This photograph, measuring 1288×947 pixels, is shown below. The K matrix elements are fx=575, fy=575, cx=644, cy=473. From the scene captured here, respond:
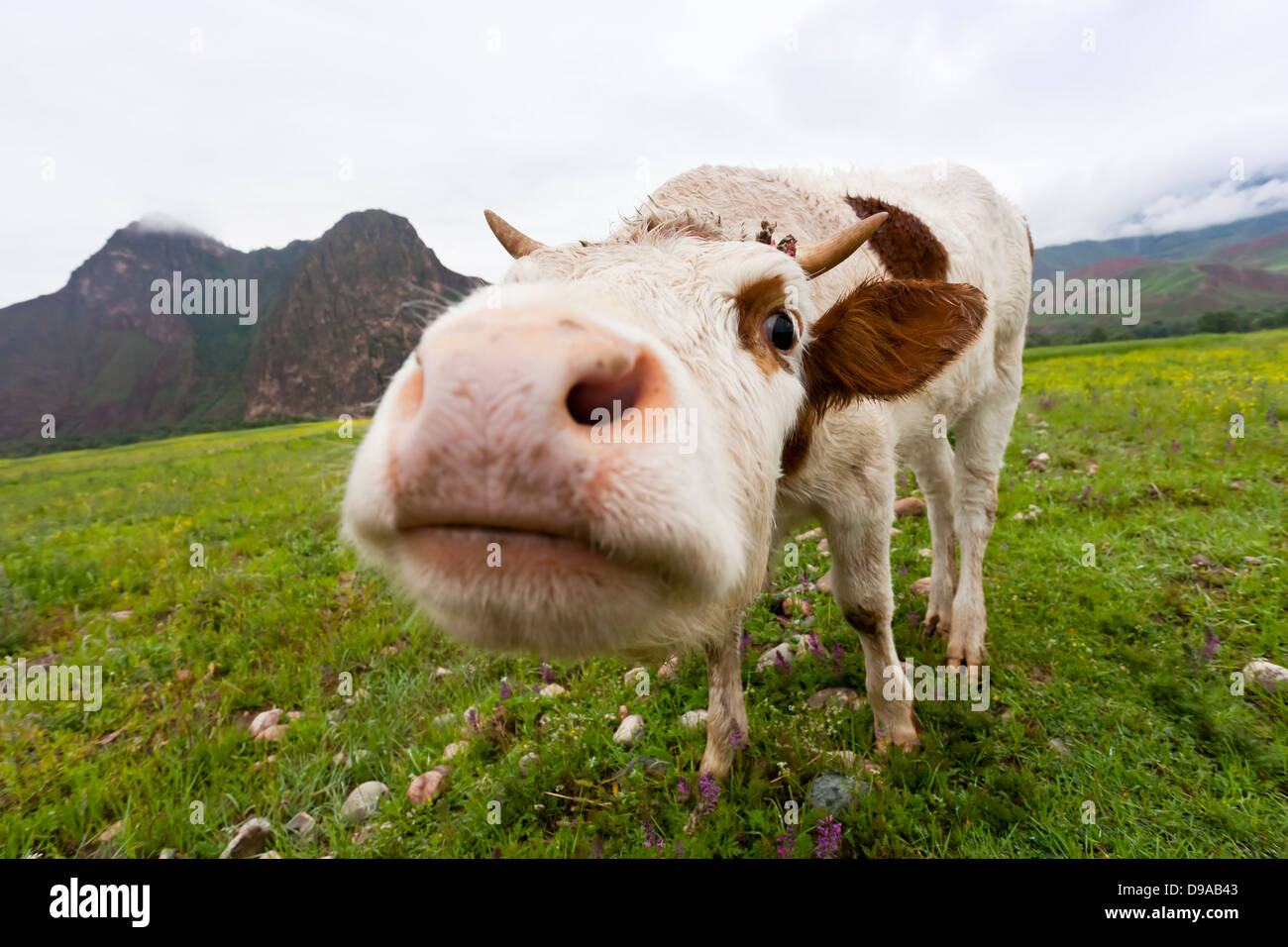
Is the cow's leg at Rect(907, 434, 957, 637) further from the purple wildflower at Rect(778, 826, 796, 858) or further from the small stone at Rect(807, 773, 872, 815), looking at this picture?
the purple wildflower at Rect(778, 826, 796, 858)

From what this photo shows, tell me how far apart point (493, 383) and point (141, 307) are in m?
163

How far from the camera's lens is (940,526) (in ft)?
15.2

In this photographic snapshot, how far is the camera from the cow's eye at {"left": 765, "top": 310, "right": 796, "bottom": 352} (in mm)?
2100

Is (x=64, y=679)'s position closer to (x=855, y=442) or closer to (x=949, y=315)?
(x=855, y=442)

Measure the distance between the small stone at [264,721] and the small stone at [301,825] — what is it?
3.05 ft

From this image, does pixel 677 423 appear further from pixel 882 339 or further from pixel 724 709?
pixel 724 709

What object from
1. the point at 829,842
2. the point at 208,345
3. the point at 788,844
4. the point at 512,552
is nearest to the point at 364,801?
the point at 788,844

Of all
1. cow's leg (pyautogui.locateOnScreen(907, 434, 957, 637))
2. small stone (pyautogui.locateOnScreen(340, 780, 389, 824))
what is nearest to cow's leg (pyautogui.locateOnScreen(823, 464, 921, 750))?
cow's leg (pyautogui.locateOnScreen(907, 434, 957, 637))

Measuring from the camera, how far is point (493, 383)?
110cm

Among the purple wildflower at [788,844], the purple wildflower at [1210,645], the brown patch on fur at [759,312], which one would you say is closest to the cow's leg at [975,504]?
the purple wildflower at [1210,645]

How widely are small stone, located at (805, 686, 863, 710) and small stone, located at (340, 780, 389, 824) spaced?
2.42 meters

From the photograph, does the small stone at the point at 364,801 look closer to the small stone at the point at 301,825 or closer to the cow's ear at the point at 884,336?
the small stone at the point at 301,825
